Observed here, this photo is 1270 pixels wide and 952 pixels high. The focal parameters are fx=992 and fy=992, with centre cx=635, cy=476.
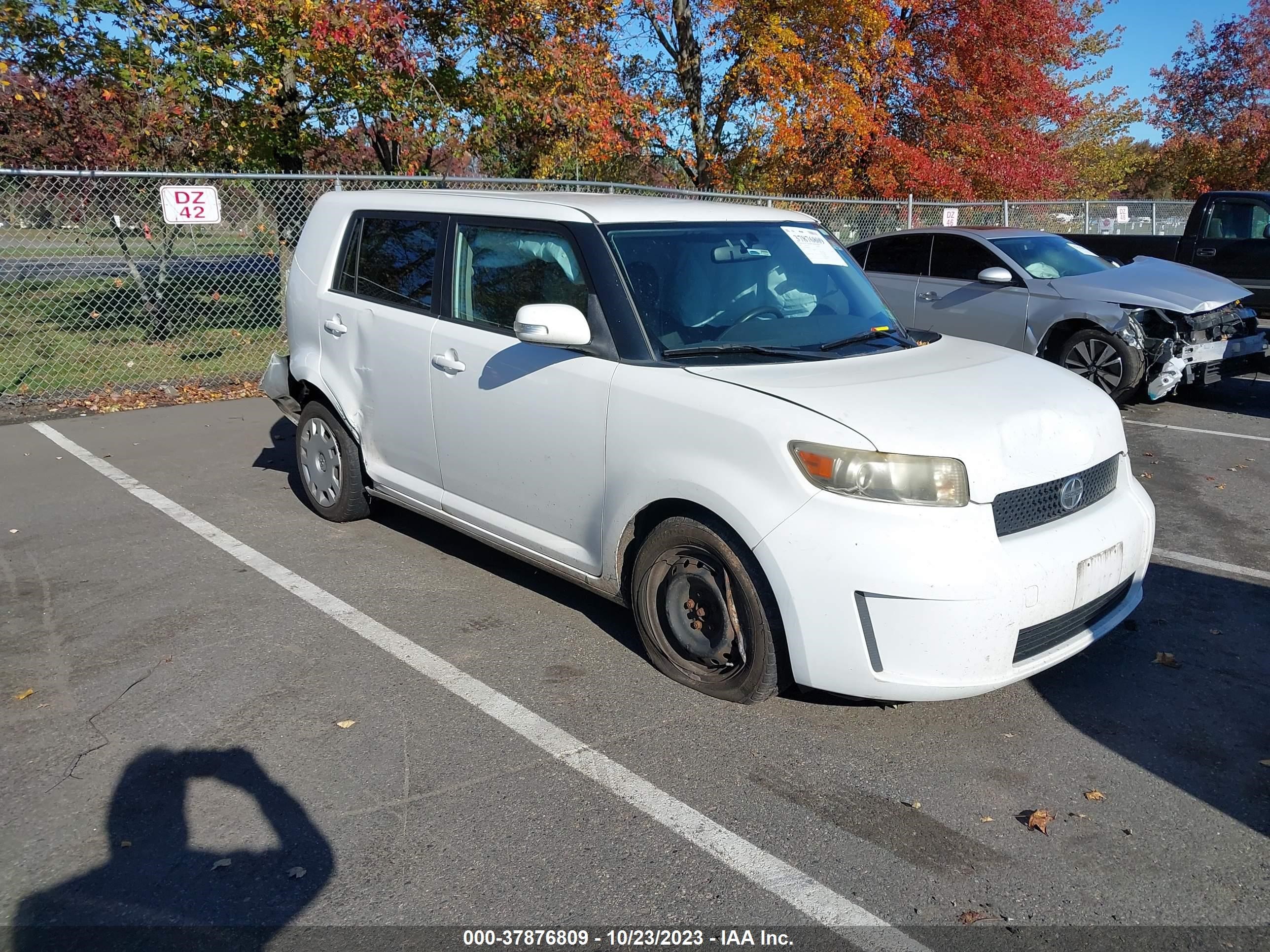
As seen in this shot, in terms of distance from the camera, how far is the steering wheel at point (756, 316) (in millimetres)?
4059

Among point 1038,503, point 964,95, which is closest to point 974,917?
point 1038,503

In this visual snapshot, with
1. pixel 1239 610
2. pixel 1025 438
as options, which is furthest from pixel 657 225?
pixel 1239 610

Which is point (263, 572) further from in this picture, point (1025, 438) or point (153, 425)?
point (153, 425)

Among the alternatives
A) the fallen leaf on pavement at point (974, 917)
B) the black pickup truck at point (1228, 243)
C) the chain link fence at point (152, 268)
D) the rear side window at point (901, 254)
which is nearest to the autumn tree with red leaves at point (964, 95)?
the chain link fence at point (152, 268)

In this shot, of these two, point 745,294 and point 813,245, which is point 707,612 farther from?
point 813,245

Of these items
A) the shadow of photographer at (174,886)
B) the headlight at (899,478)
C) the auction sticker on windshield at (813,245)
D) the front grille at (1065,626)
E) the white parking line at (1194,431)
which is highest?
the auction sticker on windshield at (813,245)

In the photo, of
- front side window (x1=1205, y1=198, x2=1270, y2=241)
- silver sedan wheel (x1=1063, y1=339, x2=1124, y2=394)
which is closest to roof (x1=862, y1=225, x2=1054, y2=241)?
silver sedan wheel (x1=1063, y1=339, x2=1124, y2=394)

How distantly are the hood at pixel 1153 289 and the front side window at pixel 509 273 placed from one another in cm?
647

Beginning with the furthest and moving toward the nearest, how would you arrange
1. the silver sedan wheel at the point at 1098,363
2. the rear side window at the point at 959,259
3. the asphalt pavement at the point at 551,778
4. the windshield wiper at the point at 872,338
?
the rear side window at the point at 959,259 < the silver sedan wheel at the point at 1098,363 < the windshield wiper at the point at 872,338 < the asphalt pavement at the point at 551,778

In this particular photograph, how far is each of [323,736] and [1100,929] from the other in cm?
255

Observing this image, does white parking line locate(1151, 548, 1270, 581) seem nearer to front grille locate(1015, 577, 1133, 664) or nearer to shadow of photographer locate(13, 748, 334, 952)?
front grille locate(1015, 577, 1133, 664)

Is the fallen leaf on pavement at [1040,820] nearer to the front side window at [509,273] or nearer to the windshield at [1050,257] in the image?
the front side window at [509,273]

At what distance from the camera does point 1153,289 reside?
9031mm

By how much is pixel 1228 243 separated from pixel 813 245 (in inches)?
393
